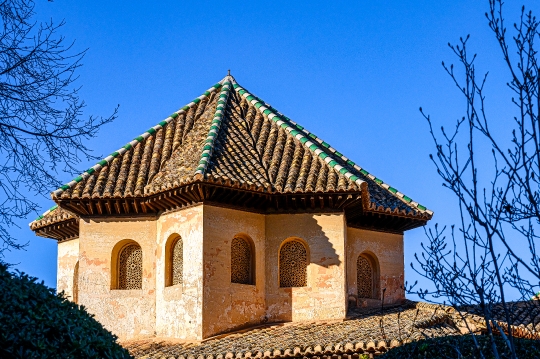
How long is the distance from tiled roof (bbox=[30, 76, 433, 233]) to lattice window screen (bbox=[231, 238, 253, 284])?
138 cm

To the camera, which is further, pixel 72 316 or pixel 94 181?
pixel 94 181

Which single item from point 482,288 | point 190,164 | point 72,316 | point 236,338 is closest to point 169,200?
point 190,164

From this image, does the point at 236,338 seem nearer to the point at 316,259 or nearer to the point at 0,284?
the point at 316,259

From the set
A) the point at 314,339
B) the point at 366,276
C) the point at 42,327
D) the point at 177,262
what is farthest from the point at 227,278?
the point at 42,327

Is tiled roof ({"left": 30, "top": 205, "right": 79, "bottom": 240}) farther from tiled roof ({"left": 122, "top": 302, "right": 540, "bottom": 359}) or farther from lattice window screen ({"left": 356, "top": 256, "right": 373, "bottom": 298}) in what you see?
lattice window screen ({"left": 356, "top": 256, "right": 373, "bottom": 298})

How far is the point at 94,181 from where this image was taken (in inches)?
744

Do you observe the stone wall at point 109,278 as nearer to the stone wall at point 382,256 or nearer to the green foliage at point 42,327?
the stone wall at point 382,256

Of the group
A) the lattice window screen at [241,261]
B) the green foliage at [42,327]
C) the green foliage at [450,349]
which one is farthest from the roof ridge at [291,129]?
the green foliage at [42,327]

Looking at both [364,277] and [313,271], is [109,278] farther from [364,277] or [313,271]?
[364,277]

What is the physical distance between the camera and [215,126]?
19.4 meters

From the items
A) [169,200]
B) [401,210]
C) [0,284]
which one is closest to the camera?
[0,284]

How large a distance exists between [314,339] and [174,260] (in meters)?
3.84

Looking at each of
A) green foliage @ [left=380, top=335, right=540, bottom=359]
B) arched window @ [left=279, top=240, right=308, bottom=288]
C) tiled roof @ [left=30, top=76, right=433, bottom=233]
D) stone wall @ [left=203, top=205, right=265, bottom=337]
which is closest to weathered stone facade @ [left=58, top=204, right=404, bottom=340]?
stone wall @ [left=203, top=205, right=265, bottom=337]

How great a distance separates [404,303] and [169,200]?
6185mm
